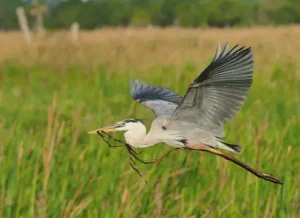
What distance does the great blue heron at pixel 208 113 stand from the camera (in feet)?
2.66

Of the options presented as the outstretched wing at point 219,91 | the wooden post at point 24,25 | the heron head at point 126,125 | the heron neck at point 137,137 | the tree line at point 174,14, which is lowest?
the tree line at point 174,14

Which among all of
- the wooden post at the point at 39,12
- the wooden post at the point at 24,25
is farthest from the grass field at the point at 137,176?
the wooden post at the point at 24,25

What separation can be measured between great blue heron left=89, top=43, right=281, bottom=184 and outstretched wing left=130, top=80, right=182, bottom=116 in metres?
0.04

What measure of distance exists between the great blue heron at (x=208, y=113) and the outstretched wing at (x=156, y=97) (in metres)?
0.04

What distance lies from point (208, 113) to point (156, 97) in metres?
0.25

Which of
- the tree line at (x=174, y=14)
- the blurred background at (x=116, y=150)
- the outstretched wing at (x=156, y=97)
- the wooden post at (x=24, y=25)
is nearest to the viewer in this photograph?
the outstretched wing at (x=156, y=97)

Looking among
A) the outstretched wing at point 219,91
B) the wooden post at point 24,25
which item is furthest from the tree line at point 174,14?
the outstretched wing at point 219,91

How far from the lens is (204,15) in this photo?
49562mm

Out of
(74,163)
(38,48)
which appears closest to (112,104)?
(74,163)

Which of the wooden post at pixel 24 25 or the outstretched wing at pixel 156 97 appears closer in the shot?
the outstretched wing at pixel 156 97

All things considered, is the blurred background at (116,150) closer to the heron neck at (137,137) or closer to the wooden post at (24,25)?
the heron neck at (137,137)

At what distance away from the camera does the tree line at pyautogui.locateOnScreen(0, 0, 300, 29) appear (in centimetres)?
4778

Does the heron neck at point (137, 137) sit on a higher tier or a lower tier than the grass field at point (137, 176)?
higher

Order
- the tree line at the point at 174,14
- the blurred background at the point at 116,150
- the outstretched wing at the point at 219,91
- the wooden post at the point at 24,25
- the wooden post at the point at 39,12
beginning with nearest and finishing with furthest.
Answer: the outstretched wing at the point at 219,91 < the blurred background at the point at 116,150 < the wooden post at the point at 39,12 < the wooden post at the point at 24,25 < the tree line at the point at 174,14
